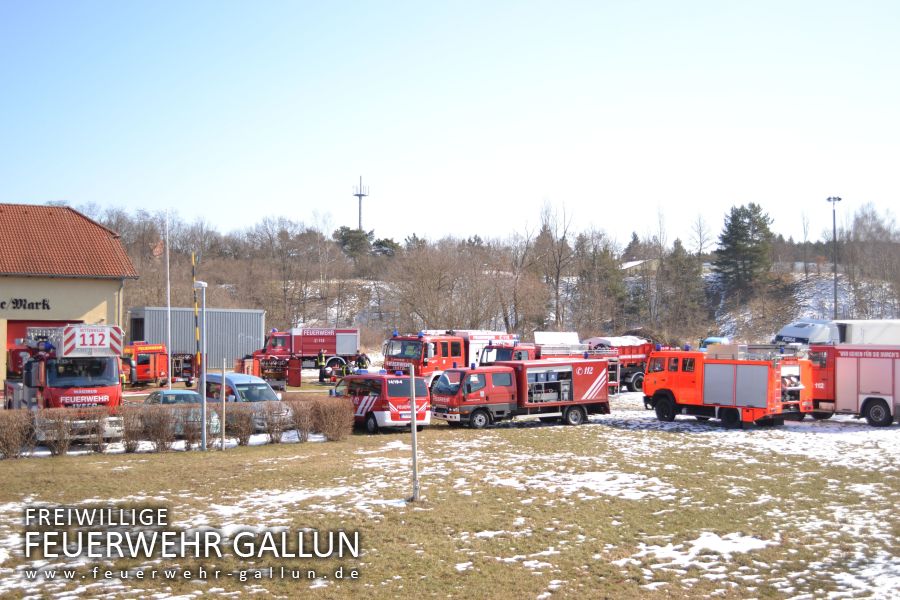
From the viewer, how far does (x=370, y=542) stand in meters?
9.62

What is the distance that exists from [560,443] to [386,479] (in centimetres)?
650

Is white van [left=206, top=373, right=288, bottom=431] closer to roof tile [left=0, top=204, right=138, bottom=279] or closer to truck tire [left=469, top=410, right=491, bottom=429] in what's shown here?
truck tire [left=469, top=410, right=491, bottom=429]

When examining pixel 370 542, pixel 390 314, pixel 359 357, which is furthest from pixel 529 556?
pixel 390 314

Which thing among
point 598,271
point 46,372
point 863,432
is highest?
point 598,271

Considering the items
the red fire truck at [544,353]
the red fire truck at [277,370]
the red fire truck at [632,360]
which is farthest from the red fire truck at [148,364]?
the red fire truck at [632,360]

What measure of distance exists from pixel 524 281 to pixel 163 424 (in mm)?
48776

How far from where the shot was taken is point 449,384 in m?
22.5

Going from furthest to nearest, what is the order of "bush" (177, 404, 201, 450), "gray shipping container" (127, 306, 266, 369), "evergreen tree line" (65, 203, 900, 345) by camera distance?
"evergreen tree line" (65, 203, 900, 345) → "gray shipping container" (127, 306, 266, 369) → "bush" (177, 404, 201, 450)

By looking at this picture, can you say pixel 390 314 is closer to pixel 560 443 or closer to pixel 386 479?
pixel 560 443

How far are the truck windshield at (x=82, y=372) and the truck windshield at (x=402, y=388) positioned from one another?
23.5ft

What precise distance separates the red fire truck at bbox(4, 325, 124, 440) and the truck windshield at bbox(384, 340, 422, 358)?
44.4 ft

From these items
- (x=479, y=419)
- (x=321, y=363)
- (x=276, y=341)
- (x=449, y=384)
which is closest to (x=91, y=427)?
(x=449, y=384)

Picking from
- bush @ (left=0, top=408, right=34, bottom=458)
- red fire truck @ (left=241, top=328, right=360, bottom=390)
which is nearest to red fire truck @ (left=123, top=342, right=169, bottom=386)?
red fire truck @ (left=241, top=328, right=360, bottom=390)

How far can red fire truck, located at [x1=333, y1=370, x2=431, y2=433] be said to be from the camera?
2047 centimetres
